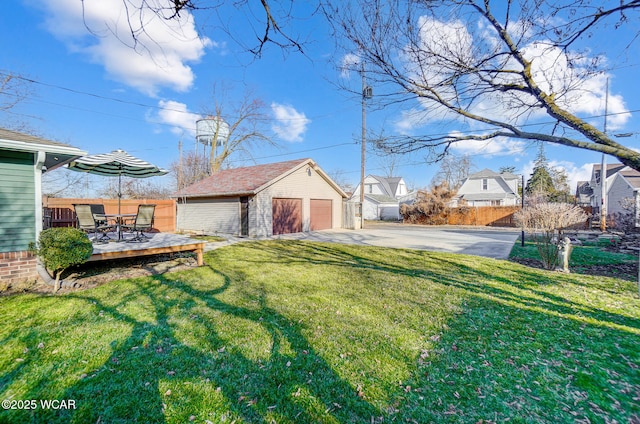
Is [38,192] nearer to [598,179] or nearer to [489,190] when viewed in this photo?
[598,179]

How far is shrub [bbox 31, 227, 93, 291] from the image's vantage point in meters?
4.73

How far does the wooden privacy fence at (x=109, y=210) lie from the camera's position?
11453mm

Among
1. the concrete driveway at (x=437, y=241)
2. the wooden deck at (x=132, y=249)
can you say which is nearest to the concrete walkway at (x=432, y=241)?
the concrete driveway at (x=437, y=241)

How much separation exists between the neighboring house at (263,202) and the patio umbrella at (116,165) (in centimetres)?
551

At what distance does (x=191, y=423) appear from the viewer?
197cm

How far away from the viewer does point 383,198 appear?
35.9 metres

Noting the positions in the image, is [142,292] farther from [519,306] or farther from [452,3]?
[452,3]

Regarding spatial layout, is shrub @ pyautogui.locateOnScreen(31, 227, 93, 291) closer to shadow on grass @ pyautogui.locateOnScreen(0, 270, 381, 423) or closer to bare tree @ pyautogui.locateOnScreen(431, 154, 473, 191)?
shadow on grass @ pyautogui.locateOnScreen(0, 270, 381, 423)

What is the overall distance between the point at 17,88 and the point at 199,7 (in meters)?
18.0

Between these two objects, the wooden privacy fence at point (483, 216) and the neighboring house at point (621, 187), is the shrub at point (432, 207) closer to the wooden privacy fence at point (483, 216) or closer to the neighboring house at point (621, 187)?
the wooden privacy fence at point (483, 216)

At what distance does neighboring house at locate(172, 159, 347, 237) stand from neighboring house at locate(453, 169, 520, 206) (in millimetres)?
20743

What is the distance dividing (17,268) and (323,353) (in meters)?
5.75

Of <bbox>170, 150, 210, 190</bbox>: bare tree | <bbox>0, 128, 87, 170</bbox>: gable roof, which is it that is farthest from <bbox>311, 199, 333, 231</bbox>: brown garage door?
<bbox>170, 150, 210, 190</bbox>: bare tree

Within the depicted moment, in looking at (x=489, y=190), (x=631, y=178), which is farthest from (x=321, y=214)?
(x=489, y=190)
